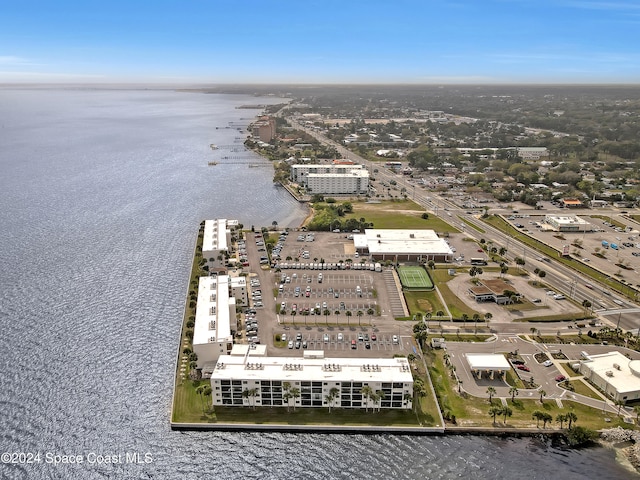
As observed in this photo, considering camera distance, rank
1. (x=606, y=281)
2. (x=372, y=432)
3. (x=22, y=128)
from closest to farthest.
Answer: (x=372, y=432) < (x=606, y=281) < (x=22, y=128)

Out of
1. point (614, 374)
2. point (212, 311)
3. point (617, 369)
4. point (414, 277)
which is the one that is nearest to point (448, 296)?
point (414, 277)

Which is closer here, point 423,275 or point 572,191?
point 423,275

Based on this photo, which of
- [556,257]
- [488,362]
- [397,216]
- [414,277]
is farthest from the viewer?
[397,216]

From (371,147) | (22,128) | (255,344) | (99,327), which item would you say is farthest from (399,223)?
(22,128)

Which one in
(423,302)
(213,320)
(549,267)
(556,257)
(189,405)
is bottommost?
(189,405)

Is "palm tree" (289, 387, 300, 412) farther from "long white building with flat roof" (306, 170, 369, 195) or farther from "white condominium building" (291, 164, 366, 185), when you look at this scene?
"white condominium building" (291, 164, 366, 185)

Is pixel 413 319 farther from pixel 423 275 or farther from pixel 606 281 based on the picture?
pixel 606 281

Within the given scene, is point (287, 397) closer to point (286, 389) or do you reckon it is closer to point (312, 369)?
point (286, 389)
